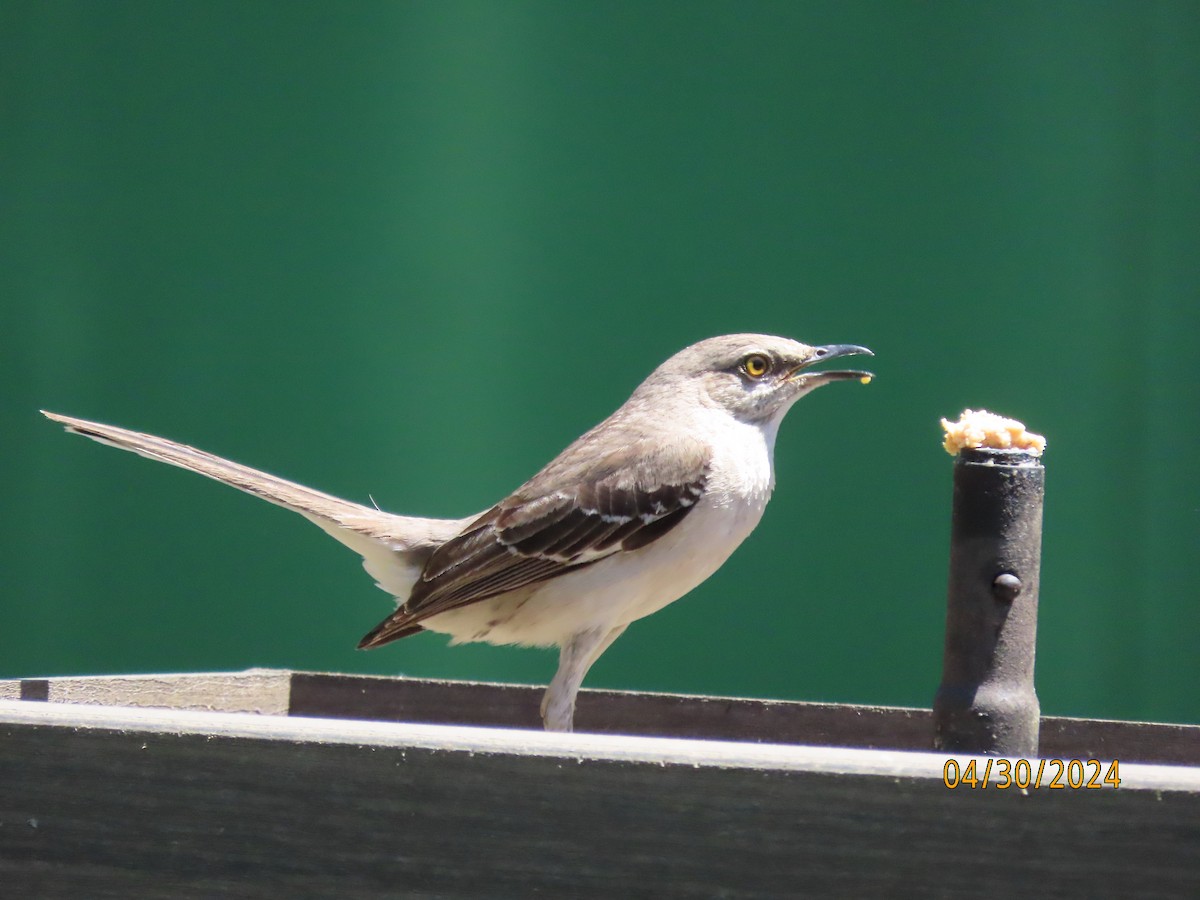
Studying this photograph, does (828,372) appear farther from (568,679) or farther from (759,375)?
(568,679)

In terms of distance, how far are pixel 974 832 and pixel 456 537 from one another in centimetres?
203

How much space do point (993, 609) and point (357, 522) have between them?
1.93m

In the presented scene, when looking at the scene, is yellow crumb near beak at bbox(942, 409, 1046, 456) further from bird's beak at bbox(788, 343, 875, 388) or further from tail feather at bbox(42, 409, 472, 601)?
tail feather at bbox(42, 409, 472, 601)

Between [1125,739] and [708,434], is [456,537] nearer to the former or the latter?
[708,434]

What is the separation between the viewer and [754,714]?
3207 mm

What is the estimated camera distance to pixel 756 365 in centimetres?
338

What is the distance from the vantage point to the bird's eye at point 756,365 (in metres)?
3.38

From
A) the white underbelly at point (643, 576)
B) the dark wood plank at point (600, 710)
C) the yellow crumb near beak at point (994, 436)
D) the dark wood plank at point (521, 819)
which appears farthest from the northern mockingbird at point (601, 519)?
the dark wood plank at point (521, 819)

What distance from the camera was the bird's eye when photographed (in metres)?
3.38

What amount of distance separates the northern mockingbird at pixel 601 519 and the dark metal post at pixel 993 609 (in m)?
0.90

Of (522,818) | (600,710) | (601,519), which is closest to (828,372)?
(601,519)

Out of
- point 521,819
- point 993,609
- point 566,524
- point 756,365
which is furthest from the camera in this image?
point 756,365

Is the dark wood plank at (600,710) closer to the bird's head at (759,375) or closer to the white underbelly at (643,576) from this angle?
the white underbelly at (643,576)

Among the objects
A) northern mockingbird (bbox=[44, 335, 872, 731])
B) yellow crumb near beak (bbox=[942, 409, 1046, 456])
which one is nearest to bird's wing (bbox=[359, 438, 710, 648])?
northern mockingbird (bbox=[44, 335, 872, 731])
